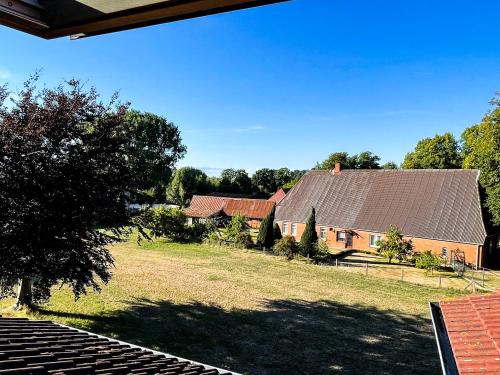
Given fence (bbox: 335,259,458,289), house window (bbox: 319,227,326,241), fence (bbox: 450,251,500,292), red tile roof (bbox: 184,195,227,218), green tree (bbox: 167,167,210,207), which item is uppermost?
green tree (bbox: 167,167,210,207)

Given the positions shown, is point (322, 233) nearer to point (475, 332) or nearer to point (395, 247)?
point (395, 247)

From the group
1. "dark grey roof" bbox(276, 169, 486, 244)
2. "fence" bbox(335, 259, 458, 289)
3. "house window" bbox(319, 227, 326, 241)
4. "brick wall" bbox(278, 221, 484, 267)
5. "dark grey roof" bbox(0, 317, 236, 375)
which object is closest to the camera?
"dark grey roof" bbox(0, 317, 236, 375)

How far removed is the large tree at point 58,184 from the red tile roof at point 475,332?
35.3 feet

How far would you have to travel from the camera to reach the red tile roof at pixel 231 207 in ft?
152

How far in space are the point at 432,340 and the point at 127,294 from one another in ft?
46.6

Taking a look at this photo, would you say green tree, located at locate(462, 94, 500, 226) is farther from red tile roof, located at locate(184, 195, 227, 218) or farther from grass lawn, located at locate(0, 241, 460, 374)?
red tile roof, located at locate(184, 195, 227, 218)

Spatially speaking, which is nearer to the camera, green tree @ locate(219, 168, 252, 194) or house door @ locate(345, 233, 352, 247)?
house door @ locate(345, 233, 352, 247)

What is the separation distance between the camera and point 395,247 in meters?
29.3

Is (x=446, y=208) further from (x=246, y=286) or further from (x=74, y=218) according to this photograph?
(x=74, y=218)

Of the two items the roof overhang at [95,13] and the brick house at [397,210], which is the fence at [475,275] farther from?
the roof overhang at [95,13]

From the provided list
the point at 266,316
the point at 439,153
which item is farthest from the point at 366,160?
the point at 266,316

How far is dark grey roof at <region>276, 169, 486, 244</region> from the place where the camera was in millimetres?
29594

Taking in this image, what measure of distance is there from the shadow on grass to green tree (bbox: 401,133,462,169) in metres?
46.2

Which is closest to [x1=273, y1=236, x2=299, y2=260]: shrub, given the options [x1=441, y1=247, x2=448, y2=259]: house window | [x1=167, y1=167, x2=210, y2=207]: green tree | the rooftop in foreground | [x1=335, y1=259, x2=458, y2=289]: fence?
[x1=335, y1=259, x2=458, y2=289]: fence
